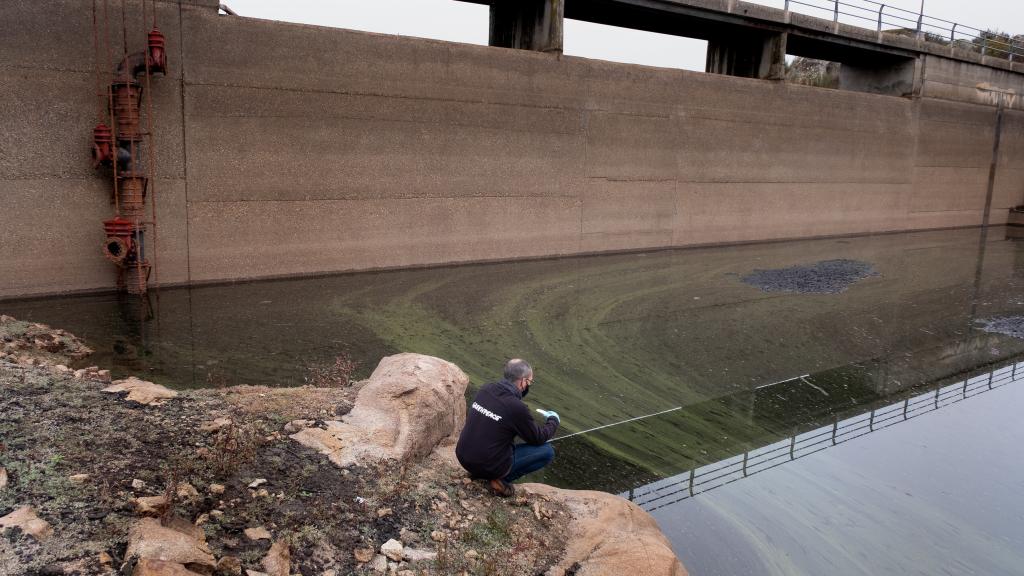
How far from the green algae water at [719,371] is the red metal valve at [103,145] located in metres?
1.83

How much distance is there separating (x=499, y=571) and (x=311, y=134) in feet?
30.2

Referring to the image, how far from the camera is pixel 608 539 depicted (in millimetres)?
4184

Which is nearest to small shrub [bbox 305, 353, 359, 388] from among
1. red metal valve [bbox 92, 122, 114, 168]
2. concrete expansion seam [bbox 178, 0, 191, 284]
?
concrete expansion seam [bbox 178, 0, 191, 284]

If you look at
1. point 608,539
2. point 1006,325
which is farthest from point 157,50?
point 1006,325

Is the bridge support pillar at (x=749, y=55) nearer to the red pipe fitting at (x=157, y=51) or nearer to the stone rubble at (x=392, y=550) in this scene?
the red pipe fitting at (x=157, y=51)

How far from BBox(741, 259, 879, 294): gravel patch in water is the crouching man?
886 centimetres

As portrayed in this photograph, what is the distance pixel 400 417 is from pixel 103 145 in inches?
275

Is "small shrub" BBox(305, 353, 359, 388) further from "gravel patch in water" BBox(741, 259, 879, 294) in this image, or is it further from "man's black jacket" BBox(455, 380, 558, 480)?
"gravel patch in water" BBox(741, 259, 879, 294)

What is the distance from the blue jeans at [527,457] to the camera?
4617mm

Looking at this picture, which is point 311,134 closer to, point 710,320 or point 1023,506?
point 710,320

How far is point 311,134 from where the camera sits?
11.5m

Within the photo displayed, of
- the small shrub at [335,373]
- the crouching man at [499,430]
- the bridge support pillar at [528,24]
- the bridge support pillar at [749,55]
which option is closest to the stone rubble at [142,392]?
the small shrub at [335,373]

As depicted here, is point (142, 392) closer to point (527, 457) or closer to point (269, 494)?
point (269, 494)

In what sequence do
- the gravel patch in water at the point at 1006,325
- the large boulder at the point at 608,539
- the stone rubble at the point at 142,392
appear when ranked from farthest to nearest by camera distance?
the gravel patch in water at the point at 1006,325, the stone rubble at the point at 142,392, the large boulder at the point at 608,539
